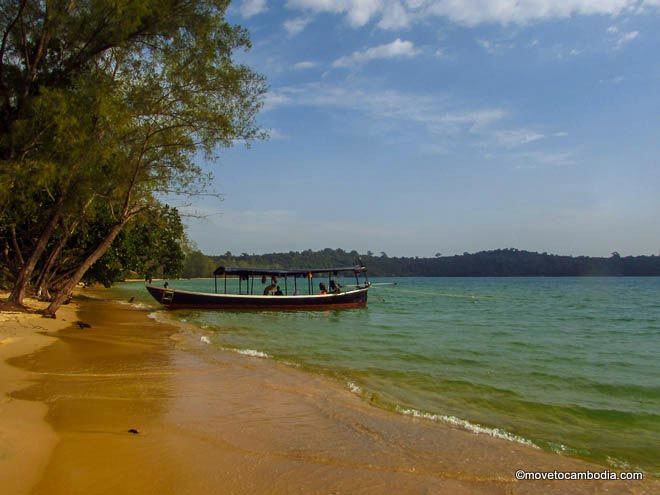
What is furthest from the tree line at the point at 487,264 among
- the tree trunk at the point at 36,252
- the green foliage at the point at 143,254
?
the tree trunk at the point at 36,252

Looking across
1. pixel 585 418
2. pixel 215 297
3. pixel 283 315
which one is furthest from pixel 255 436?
pixel 215 297

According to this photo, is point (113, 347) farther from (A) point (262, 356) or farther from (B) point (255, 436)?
(B) point (255, 436)

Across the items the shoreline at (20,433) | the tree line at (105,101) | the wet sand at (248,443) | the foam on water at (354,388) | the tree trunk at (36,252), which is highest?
the tree line at (105,101)

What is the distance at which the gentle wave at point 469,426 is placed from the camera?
5.80 m

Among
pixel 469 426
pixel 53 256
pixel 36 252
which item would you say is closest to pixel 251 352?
pixel 469 426

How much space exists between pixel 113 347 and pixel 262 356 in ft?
11.1

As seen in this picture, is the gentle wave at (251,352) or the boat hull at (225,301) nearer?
the gentle wave at (251,352)

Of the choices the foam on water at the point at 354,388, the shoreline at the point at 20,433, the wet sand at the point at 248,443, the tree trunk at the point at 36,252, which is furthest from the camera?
the tree trunk at the point at 36,252

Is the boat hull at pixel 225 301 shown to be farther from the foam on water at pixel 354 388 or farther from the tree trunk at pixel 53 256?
the foam on water at pixel 354 388

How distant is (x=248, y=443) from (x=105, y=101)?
391 inches

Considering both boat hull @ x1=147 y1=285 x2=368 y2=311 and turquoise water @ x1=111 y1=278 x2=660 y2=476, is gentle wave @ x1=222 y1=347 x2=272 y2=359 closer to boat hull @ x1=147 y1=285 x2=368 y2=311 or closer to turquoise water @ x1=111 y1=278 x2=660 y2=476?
turquoise water @ x1=111 y1=278 x2=660 y2=476

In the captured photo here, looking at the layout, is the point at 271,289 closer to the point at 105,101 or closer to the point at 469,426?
the point at 105,101

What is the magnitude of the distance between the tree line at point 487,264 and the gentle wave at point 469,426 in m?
105

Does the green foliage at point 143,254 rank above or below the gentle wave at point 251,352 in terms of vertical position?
above
